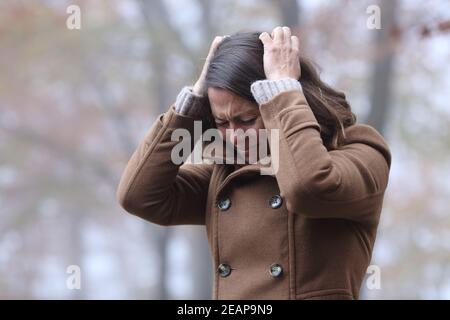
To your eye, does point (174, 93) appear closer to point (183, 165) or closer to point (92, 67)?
point (92, 67)

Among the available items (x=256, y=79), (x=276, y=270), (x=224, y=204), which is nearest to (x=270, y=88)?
(x=256, y=79)

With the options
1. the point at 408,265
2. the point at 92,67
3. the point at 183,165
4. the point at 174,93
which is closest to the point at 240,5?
the point at 174,93

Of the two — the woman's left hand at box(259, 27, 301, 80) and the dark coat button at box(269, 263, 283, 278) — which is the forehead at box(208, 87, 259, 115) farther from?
the dark coat button at box(269, 263, 283, 278)

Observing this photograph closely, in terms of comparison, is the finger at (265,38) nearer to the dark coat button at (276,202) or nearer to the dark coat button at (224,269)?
the dark coat button at (276,202)

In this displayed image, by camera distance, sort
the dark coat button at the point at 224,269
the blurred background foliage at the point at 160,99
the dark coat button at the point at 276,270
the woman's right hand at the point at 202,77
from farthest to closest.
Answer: the blurred background foliage at the point at 160,99 < the woman's right hand at the point at 202,77 < the dark coat button at the point at 224,269 < the dark coat button at the point at 276,270

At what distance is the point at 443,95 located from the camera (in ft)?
34.6

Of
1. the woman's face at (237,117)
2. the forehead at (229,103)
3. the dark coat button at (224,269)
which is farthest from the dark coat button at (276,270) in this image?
the forehead at (229,103)

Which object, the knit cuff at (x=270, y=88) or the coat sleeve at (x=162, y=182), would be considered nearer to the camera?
the knit cuff at (x=270, y=88)

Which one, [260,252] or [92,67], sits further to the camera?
[92,67]

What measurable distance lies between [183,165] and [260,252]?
48 cm

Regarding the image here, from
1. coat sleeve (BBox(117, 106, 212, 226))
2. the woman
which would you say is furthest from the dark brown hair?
coat sleeve (BBox(117, 106, 212, 226))

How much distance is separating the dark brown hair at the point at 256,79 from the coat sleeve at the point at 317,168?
87 mm

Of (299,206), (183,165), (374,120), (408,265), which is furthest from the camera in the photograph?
(408,265)

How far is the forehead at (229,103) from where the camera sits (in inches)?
95.0
